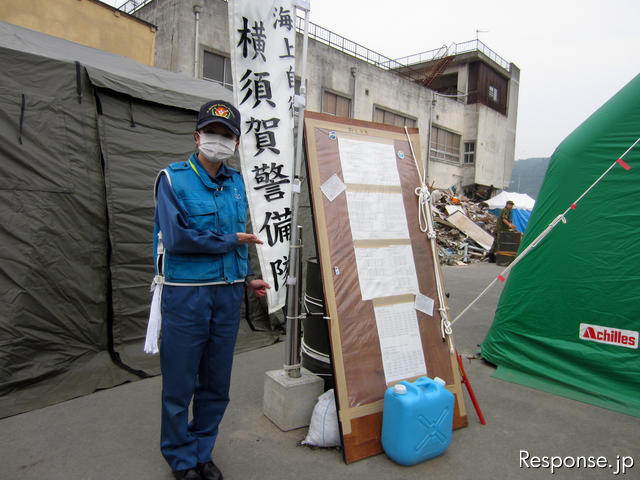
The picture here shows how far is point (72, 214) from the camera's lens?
3674mm

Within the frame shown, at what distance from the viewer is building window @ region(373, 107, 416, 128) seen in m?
16.1

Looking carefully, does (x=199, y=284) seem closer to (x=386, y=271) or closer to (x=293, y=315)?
(x=293, y=315)

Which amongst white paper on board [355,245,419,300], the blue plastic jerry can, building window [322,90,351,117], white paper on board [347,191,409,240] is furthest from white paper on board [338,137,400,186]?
building window [322,90,351,117]

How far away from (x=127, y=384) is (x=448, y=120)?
19.9 meters

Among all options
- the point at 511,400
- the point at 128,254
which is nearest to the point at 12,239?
the point at 128,254

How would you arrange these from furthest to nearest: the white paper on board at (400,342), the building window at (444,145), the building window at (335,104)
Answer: the building window at (444,145) → the building window at (335,104) → the white paper on board at (400,342)

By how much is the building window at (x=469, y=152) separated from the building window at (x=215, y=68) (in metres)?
14.5

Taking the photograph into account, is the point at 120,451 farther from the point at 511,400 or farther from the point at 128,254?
the point at 511,400

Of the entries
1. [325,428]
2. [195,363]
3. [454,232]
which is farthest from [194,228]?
[454,232]

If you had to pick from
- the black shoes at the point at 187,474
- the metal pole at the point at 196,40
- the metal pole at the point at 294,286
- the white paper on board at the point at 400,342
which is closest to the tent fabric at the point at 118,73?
the metal pole at the point at 294,286

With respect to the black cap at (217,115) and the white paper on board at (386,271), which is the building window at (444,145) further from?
the black cap at (217,115)

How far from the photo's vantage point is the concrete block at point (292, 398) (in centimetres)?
291

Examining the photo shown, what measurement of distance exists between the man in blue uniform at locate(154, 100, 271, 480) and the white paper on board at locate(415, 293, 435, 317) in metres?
1.41

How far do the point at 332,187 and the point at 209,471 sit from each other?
1.95 meters
